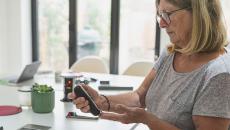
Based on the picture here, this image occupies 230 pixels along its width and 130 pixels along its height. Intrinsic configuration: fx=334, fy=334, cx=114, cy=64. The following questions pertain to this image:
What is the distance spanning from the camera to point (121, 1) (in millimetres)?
4320

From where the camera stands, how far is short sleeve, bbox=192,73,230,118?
1246 millimetres

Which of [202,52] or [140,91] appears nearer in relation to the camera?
[202,52]

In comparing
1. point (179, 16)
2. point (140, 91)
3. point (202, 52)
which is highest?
point (179, 16)

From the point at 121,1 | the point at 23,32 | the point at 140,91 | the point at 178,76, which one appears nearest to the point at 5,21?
the point at 23,32

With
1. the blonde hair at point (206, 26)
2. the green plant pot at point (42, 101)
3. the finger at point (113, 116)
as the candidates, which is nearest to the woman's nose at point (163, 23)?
the blonde hair at point (206, 26)

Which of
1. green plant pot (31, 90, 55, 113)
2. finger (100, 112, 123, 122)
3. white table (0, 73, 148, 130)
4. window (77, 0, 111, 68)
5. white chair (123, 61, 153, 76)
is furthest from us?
window (77, 0, 111, 68)

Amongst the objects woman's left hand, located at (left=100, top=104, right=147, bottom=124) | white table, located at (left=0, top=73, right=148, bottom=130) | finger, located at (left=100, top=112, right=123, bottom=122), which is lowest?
white table, located at (left=0, top=73, right=148, bottom=130)

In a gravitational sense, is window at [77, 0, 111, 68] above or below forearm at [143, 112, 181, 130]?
above

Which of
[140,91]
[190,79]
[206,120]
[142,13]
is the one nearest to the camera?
[206,120]

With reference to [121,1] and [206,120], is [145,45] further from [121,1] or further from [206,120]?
[206,120]

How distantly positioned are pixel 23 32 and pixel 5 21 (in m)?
0.27

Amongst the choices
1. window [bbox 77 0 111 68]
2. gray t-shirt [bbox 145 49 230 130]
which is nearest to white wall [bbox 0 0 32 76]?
window [bbox 77 0 111 68]


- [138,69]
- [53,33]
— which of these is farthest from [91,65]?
[53,33]

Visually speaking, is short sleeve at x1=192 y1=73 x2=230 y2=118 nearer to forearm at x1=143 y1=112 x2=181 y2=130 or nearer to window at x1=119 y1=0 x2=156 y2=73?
forearm at x1=143 y1=112 x2=181 y2=130
